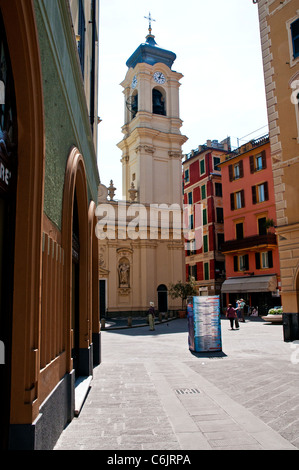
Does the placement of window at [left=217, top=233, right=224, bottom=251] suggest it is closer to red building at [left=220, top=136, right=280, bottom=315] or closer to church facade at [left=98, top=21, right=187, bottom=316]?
red building at [left=220, top=136, right=280, bottom=315]

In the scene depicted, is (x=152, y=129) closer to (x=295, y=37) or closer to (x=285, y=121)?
(x=295, y=37)

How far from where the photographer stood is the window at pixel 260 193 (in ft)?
110

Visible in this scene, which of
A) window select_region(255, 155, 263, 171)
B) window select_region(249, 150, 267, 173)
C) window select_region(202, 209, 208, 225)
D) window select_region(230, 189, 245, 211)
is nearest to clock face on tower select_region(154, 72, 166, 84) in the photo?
window select_region(249, 150, 267, 173)

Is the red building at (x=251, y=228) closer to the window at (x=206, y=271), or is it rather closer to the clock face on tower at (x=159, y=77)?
the window at (x=206, y=271)

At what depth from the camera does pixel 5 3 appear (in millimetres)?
2840

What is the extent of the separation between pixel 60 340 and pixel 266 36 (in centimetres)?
1432

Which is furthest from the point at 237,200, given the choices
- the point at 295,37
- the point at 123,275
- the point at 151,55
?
the point at 295,37

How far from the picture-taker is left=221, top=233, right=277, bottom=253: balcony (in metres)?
32.2

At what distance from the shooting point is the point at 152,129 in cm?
3441

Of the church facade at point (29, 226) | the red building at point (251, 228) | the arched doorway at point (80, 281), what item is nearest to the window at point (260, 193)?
the red building at point (251, 228)

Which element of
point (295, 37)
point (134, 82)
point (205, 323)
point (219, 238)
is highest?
point (134, 82)

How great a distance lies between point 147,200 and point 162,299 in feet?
A: 28.1

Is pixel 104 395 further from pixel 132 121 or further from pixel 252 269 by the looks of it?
pixel 132 121

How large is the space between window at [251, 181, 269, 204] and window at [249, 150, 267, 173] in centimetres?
148
